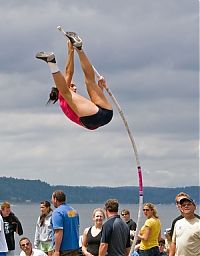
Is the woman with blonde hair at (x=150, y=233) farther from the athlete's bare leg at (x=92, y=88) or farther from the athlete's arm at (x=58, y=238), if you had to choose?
the athlete's bare leg at (x=92, y=88)

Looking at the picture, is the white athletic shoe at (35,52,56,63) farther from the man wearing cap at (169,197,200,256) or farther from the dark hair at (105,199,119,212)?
the man wearing cap at (169,197,200,256)

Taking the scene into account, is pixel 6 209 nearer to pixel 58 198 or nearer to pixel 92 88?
pixel 58 198

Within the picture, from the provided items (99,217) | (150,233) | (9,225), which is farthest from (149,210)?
(9,225)

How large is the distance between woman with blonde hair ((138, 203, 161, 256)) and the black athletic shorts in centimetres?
589

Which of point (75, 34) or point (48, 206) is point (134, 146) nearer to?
point (75, 34)

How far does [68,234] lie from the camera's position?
1241cm

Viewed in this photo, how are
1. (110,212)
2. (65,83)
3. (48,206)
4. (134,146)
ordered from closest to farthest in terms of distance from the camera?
(65,83), (134,146), (110,212), (48,206)

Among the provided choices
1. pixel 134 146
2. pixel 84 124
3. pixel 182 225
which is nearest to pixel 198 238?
pixel 182 225

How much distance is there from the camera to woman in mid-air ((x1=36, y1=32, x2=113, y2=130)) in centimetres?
879

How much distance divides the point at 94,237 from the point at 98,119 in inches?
152

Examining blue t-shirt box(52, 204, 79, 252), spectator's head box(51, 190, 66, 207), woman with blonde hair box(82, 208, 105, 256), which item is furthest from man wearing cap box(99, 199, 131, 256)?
spectator's head box(51, 190, 66, 207)

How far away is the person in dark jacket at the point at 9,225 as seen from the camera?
15109 millimetres

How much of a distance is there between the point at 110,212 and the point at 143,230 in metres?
3.48

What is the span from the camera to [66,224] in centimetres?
1238
